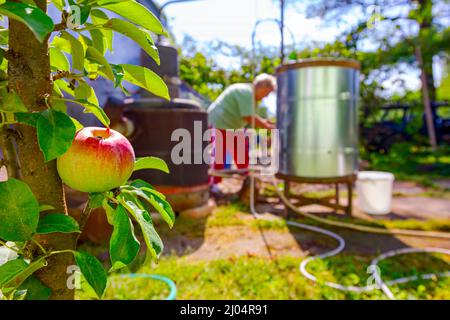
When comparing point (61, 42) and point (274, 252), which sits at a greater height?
point (61, 42)

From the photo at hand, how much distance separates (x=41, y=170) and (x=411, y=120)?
771cm

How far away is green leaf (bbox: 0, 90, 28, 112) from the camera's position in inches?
15.0

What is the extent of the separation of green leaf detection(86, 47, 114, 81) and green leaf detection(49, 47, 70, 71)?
0.08 metres

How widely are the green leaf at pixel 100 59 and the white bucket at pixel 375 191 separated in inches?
114

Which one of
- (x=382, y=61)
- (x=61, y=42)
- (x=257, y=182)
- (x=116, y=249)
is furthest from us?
(x=382, y=61)

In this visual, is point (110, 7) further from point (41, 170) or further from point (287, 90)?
point (287, 90)

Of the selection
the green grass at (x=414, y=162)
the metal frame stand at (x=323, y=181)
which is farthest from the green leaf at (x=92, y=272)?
the green grass at (x=414, y=162)

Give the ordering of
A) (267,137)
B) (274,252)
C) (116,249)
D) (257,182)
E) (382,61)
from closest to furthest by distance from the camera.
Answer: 1. (116,249)
2. (274,252)
3. (257,182)
4. (267,137)
5. (382,61)

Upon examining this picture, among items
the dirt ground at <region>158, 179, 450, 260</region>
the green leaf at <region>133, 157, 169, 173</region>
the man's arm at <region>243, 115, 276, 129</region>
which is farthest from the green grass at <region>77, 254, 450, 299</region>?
the man's arm at <region>243, 115, 276, 129</region>

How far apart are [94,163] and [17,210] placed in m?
0.09

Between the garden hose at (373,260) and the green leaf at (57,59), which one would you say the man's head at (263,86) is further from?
the green leaf at (57,59)

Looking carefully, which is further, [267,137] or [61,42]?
[267,137]
